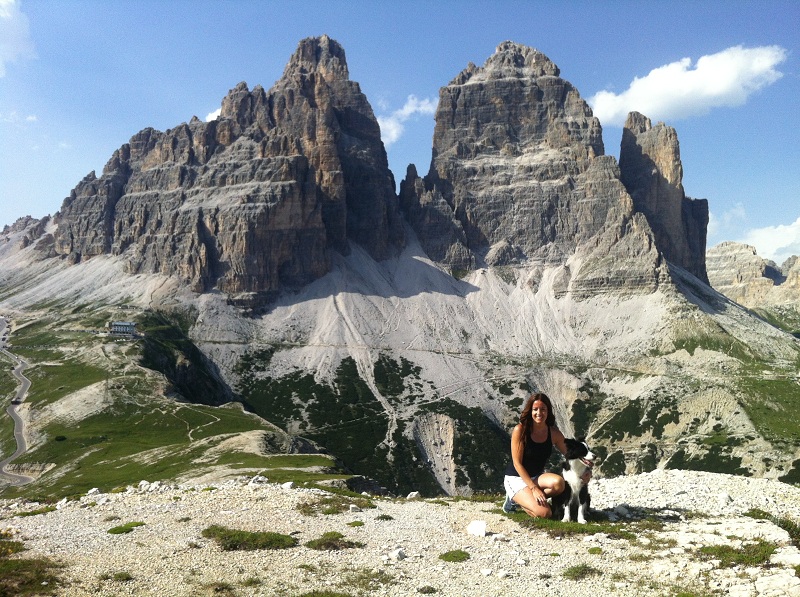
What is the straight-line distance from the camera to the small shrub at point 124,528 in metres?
27.2

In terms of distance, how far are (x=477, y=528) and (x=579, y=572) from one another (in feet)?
18.9

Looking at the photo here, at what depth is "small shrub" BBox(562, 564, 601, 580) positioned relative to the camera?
21.3 meters

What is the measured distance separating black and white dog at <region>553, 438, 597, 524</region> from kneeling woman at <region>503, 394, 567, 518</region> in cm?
34

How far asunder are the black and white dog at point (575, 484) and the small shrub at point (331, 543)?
8762 millimetres

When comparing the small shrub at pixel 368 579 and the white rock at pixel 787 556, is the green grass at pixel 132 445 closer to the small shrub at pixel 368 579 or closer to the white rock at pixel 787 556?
the small shrub at pixel 368 579

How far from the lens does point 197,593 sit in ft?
66.4

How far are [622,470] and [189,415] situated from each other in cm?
11393

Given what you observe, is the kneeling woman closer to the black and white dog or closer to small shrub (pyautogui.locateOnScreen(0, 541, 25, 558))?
the black and white dog

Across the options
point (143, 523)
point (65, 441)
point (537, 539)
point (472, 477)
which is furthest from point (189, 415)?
point (537, 539)

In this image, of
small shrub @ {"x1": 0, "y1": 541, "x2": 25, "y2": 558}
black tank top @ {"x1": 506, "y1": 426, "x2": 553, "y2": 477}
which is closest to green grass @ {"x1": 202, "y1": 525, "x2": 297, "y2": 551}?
small shrub @ {"x1": 0, "y1": 541, "x2": 25, "y2": 558}

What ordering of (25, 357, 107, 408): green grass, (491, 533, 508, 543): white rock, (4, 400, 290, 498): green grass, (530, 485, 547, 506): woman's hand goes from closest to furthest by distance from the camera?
(491, 533, 508, 543): white rock, (530, 485, 547, 506): woman's hand, (4, 400, 290, 498): green grass, (25, 357, 107, 408): green grass

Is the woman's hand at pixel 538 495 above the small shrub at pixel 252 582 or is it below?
above

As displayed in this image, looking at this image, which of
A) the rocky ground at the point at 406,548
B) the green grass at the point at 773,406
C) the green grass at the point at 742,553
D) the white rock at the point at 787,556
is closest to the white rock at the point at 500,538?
the rocky ground at the point at 406,548

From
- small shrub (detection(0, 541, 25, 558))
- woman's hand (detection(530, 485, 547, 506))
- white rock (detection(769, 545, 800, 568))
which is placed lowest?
small shrub (detection(0, 541, 25, 558))
